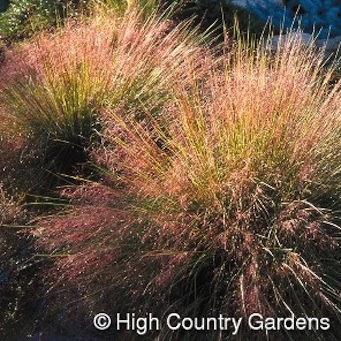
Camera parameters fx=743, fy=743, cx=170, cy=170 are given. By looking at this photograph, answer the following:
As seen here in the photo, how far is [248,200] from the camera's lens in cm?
341

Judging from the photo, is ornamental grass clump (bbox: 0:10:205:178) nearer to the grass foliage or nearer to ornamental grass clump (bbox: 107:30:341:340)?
the grass foliage

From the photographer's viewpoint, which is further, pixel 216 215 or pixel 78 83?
pixel 78 83

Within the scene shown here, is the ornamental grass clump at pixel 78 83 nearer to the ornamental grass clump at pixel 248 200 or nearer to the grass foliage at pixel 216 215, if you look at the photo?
the grass foliage at pixel 216 215

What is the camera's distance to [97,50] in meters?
4.88

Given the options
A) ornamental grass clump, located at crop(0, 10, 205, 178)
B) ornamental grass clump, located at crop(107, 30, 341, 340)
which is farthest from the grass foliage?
ornamental grass clump, located at crop(0, 10, 205, 178)

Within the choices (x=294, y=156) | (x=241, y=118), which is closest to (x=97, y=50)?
(x=241, y=118)

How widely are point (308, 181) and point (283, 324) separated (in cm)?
68

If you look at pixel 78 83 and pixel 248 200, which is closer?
pixel 248 200

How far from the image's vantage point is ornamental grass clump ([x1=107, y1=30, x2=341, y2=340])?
3.21 meters

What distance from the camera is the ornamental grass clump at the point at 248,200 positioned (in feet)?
10.5

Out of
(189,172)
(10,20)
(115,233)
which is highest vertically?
(189,172)

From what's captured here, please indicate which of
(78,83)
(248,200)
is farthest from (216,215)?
(78,83)

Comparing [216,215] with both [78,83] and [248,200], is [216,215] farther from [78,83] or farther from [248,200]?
[78,83]

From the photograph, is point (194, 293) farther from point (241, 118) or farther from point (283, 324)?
point (241, 118)
